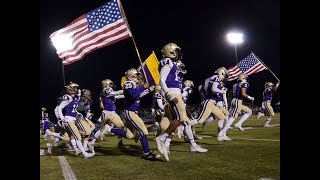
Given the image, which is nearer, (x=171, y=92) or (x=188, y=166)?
(x=188, y=166)

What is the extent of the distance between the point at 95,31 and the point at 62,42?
1090 millimetres

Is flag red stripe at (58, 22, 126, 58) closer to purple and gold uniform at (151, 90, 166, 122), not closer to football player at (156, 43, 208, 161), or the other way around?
football player at (156, 43, 208, 161)

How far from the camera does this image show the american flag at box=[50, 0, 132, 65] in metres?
9.27

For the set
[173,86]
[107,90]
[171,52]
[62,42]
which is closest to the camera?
[173,86]

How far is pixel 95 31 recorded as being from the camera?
9.49 meters

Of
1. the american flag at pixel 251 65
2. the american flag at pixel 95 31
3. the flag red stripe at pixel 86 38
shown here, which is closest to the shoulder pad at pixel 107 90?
the american flag at pixel 95 31

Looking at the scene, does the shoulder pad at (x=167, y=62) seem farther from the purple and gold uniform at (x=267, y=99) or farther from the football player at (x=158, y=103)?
the purple and gold uniform at (x=267, y=99)

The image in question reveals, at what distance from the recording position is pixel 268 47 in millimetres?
45344

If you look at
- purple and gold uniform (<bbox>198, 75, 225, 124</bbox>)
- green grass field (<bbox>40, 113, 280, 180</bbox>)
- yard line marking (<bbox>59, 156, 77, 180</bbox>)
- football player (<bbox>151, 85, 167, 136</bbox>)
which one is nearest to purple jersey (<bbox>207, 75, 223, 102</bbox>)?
purple and gold uniform (<bbox>198, 75, 225, 124</bbox>)

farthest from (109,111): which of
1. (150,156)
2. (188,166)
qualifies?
(188,166)

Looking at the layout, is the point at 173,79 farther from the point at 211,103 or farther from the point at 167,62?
the point at 211,103

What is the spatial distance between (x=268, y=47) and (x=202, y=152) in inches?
1575
